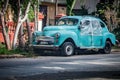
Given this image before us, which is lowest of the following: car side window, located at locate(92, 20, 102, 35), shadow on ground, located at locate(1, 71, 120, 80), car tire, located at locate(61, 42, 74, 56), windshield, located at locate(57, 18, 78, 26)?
car tire, located at locate(61, 42, 74, 56)

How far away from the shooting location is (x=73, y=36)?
22906 mm

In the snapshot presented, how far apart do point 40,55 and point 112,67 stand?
6479 mm

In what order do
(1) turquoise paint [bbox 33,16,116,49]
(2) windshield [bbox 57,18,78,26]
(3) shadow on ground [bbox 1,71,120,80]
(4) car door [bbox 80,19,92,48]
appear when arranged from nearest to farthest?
(3) shadow on ground [bbox 1,71,120,80] → (1) turquoise paint [bbox 33,16,116,49] → (4) car door [bbox 80,19,92,48] → (2) windshield [bbox 57,18,78,26]

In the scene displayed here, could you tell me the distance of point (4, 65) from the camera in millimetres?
17266

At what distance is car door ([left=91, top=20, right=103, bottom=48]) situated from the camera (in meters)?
24.3

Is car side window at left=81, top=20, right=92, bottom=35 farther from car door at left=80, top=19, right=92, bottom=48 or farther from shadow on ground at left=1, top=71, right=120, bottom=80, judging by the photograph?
shadow on ground at left=1, top=71, right=120, bottom=80

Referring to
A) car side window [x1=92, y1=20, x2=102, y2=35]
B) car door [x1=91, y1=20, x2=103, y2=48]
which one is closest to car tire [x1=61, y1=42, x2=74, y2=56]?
car door [x1=91, y1=20, x2=103, y2=48]

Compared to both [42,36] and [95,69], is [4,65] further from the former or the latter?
[42,36]

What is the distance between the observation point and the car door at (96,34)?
24.3 metres

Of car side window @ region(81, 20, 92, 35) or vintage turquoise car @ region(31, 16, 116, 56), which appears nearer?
vintage turquoise car @ region(31, 16, 116, 56)

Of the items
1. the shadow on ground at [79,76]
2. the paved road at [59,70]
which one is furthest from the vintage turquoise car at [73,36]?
the shadow on ground at [79,76]

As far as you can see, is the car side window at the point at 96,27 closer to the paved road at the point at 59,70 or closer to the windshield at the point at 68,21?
the windshield at the point at 68,21

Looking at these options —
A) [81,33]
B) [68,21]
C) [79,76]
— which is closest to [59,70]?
[79,76]

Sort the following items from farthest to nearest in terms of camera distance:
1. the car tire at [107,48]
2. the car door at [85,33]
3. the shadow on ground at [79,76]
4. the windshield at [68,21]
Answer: the car tire at [107,48] < the windshield at [68,21] < the car door at [85,33] < the shadow on ground at [79,76]
